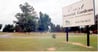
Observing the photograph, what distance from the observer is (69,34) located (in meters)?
3.38

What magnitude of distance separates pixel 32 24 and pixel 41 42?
293 mm

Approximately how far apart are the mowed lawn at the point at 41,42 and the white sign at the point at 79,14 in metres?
0.18

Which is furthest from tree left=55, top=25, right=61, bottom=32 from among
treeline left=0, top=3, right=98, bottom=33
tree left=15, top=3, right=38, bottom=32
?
tree left=15, top=3, right=38, bottom=32

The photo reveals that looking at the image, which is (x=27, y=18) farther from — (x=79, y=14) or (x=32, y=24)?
(x=79, y=14)

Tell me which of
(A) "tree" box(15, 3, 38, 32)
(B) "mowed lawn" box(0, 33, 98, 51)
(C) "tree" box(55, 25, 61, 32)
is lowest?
(B) "mowed lawn" box(0, 33, 98, 51)

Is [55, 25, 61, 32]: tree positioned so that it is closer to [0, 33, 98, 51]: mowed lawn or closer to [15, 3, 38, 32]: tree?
[0, 33, 98, 51]: mowed lawn

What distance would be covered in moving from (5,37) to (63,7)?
953 millimetres

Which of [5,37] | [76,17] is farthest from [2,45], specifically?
[76,17]

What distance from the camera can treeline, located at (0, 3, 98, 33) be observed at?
3281 mm

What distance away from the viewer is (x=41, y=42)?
130 inches

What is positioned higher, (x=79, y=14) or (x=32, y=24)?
(x=79, y=14)

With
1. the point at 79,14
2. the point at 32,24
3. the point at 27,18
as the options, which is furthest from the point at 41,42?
the point at 79,14

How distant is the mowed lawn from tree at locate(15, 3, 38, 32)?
10 centimetres

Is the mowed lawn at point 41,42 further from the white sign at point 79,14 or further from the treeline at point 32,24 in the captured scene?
the white sign at point 79,14
